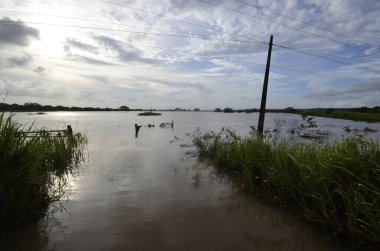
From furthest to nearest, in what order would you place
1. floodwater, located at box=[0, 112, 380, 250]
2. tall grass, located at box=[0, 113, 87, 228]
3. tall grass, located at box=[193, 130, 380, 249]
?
1. tall grass, located at box=[0, 113, 87, 228]
2. floodwater, located at box=[0, 112, 380, 250]
3. tall grass, located at box=[193, 130, 380, 249]

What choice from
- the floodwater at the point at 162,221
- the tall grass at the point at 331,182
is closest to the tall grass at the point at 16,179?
the floodwater at the point at 162,221

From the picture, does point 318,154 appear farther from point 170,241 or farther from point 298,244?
point 170,241

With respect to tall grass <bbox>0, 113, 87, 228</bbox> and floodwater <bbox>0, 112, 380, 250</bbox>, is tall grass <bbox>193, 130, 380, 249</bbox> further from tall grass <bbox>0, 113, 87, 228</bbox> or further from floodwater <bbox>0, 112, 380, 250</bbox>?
tall grass <bbox>0, 113, 87, 228</bbox>

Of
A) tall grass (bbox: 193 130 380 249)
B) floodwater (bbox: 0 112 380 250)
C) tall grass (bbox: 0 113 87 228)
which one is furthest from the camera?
tall grass (bbox: 0 113 87 228)

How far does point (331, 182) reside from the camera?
580 cm

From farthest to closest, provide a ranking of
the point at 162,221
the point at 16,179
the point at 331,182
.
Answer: the point at 162,221 < the point at 331,182 < the point at 16,179

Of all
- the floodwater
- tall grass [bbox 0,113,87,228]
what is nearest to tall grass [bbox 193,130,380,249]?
the floodwater

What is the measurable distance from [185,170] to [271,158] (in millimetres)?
4449

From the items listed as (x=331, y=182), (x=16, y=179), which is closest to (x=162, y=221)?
(x=16, y=179)

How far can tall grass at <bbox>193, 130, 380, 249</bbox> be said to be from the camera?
15.5ft

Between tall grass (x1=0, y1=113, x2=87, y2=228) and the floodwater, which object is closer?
the floodwater

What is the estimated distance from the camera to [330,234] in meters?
5.19

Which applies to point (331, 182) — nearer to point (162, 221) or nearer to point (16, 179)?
point (162, 221)

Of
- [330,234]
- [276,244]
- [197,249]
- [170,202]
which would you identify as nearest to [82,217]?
[170,202]
